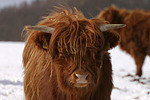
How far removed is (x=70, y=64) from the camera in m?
2.02

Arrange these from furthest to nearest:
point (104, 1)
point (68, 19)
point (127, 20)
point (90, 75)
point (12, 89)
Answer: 1. point (104, 1)
2. point (127, 20)
3. point (12, 89)
4. point (68, 19)
5. point (90, 75)

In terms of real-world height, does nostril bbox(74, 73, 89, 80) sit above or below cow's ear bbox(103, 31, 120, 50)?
below

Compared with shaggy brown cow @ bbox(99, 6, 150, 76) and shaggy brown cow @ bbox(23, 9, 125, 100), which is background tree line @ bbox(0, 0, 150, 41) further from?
shaggy brown cow @ bbox(23, 9, 125, 100)

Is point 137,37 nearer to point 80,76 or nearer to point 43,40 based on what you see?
point 43,40

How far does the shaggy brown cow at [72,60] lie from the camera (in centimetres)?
202

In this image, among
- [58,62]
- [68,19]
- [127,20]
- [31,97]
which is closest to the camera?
[58,62]

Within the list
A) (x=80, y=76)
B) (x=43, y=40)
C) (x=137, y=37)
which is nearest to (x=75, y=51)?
(x=80, y=76)

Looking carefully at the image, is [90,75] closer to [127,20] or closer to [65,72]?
[65,72]

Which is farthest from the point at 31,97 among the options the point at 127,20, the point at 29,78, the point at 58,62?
the point at 127,20

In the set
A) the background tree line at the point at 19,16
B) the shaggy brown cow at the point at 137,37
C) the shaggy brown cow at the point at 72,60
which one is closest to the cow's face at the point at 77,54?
the shaggy brown cow at the point at 72,60

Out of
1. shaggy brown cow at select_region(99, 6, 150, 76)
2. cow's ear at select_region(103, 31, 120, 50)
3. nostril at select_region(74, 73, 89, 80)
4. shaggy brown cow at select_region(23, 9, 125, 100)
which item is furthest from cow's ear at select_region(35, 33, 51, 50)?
shaggy brown cow at select_region(99, 6, 150, 76)

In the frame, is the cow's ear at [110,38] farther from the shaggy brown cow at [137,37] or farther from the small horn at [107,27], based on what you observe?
the shaggy brown cow at [137,37]

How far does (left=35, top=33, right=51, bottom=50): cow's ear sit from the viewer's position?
219 centimetres

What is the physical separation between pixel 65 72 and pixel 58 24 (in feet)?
1.79
